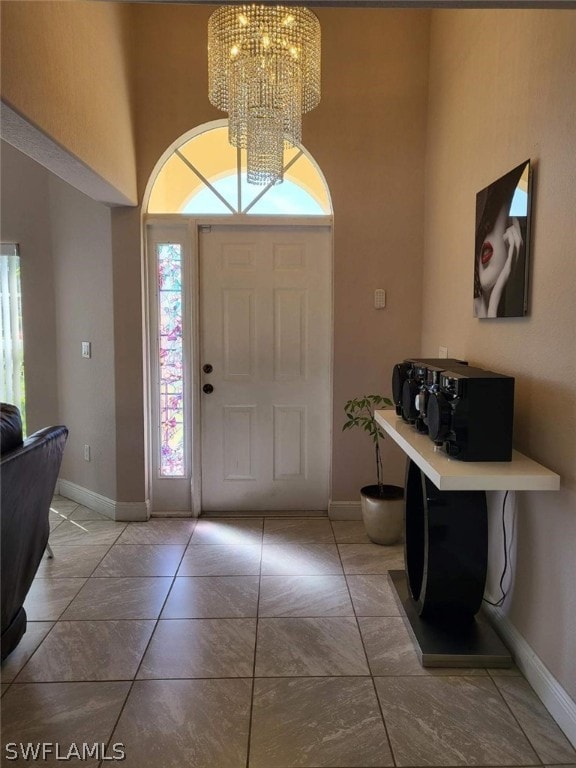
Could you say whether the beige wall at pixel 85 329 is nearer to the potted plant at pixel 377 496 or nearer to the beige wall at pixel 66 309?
the beige wall at pixel 66 309

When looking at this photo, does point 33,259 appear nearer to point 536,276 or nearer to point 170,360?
point 170,360

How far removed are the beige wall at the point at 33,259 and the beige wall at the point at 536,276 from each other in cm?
284

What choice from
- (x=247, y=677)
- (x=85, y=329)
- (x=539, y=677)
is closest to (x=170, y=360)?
(x=85, y=329)

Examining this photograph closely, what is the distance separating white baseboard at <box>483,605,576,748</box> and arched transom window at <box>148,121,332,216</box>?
2.55 meters

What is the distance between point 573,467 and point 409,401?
733 millimetres

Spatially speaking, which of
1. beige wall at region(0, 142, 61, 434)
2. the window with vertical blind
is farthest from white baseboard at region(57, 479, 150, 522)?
the window with vertical blind

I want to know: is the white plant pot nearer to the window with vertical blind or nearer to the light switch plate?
the light switch plate

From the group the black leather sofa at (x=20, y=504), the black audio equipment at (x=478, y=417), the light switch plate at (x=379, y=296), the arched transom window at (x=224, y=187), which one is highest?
the arched transom window at (x=224, y=187)

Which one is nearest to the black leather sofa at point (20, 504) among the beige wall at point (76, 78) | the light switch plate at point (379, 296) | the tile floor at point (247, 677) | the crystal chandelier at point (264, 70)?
the tile floor at point (247, 677)

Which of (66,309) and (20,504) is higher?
(66,309)

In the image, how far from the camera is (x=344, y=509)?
349cm

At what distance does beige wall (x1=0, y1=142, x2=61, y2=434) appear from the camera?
3688 millimetres

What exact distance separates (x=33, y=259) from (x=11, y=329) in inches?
21.3

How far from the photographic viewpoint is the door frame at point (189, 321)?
3.39 metres
